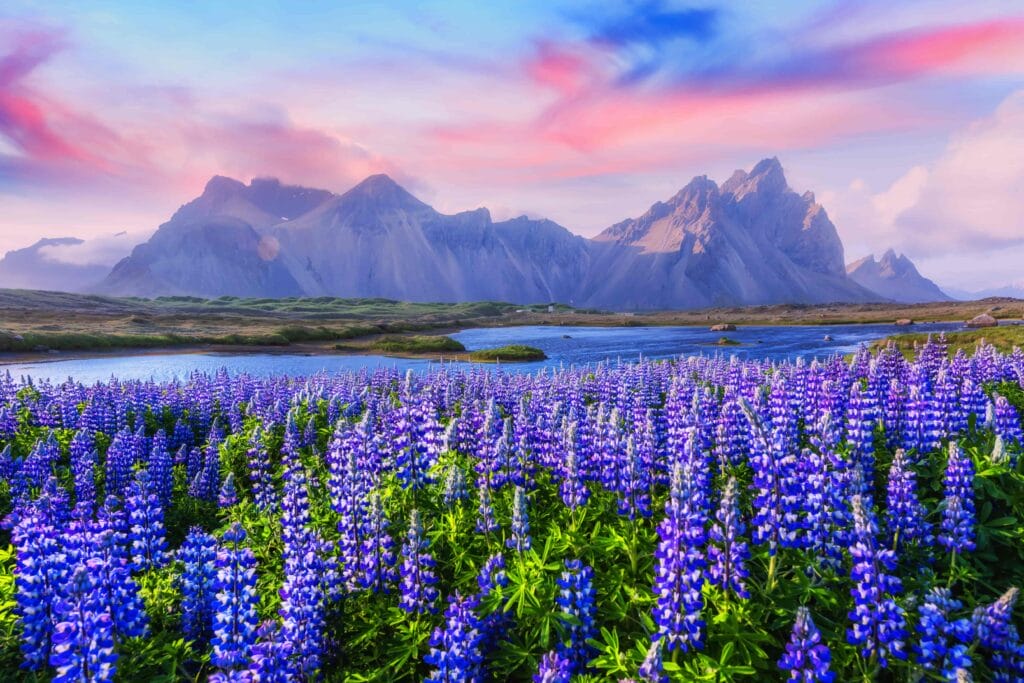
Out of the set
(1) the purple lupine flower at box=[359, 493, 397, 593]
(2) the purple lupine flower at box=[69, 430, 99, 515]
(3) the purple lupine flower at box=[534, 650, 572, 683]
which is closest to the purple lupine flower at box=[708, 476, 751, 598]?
(3) the purple lupine flower at box=[534, 650, 572, 683]

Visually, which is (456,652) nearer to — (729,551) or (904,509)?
(729,551)

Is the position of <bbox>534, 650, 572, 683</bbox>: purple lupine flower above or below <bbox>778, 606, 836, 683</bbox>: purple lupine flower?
below

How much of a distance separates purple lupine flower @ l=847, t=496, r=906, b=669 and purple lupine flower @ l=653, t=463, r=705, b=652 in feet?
4.01

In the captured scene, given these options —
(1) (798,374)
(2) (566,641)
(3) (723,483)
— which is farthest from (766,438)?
(1) (798,374)

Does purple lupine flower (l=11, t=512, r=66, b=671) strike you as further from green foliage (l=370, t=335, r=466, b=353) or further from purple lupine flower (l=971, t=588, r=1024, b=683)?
green foliage (l=370, t=335, r=466, b=353)

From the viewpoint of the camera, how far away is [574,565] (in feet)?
15.9

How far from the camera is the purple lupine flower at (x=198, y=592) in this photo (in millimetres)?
5215

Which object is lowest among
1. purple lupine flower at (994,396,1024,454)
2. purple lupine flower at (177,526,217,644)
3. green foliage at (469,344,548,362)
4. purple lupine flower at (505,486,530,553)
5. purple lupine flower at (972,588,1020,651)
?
green foliage at (469,344,548,362)

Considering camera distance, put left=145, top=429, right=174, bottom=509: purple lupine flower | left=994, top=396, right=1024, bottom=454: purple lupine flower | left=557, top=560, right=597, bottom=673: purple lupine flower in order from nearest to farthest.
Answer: left=557, top=560, right=597, bottom=673: purple lupine flower → left=994, top=396, right=1024, bottom=454: purple lupine flower → left=145, top=429, right=174, bottom=509: purple lupine flower

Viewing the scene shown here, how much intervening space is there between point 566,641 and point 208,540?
365 centimetres

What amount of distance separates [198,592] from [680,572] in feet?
14.7

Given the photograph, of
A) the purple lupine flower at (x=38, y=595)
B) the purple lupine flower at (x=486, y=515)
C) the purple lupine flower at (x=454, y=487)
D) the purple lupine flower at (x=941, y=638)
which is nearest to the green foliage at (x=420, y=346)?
the purple lupine flower at (x=454, y=487)

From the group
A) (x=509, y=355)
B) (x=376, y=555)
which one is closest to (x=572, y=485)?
(x=376, y=555)

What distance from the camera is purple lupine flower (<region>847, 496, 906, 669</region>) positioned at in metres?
4.14
